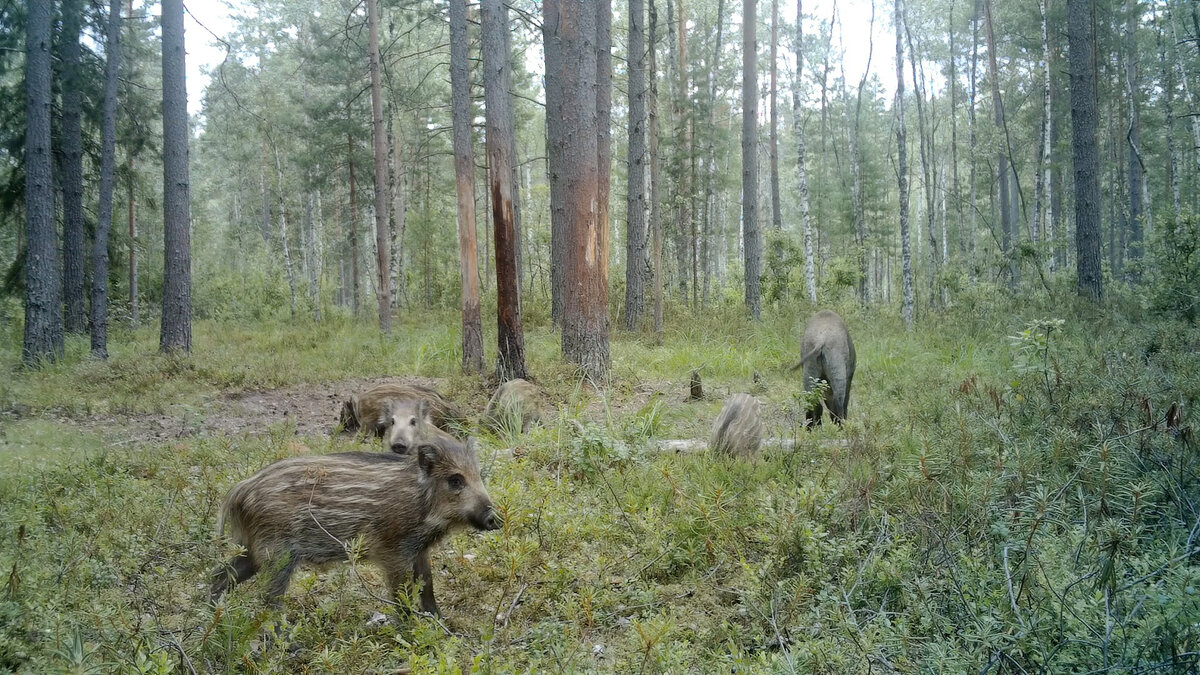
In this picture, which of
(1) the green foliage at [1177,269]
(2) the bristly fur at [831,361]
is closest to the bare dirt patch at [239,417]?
(2) the bristly fur at [831,361]

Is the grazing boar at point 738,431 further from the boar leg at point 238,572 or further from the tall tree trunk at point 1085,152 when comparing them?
the tall tree trunk at point 1085,152

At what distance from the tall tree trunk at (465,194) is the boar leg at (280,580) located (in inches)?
301

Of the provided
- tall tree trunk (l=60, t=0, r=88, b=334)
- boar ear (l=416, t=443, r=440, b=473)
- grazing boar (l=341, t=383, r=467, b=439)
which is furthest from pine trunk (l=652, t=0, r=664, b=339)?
tall tree trunk (l=60, t=0, r=88, b=334)

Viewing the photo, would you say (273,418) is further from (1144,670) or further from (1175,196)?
(1175,196)

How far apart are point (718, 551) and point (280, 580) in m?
2.46

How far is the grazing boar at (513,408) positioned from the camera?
7910 millimetres

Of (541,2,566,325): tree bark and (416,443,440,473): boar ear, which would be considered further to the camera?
(541,2,566,325): tree bark

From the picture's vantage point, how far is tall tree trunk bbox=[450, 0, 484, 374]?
1160cm

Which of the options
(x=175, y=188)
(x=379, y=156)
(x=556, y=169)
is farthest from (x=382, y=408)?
(x=379, y=156)

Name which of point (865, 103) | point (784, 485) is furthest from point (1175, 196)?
point (784, 485)

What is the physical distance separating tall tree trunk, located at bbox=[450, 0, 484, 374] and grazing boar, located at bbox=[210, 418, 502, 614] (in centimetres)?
731

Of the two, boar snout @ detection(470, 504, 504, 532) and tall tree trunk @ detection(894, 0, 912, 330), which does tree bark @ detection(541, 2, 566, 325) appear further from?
boar snout @ detection(470, 504, 504, 532)

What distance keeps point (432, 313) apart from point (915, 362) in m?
14.8

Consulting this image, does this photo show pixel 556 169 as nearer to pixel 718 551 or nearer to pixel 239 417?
pixel 239 417
